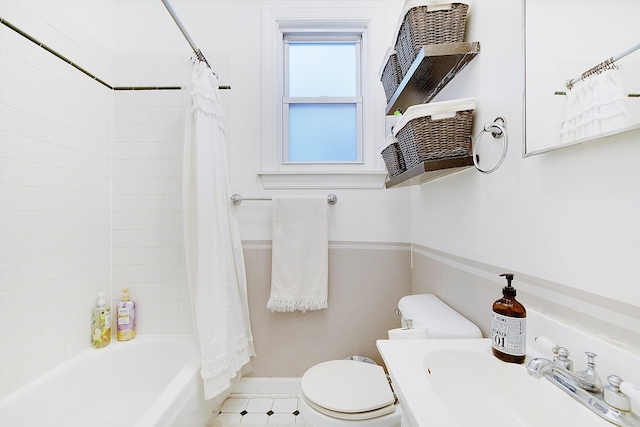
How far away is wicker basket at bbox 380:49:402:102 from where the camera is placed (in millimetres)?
1204

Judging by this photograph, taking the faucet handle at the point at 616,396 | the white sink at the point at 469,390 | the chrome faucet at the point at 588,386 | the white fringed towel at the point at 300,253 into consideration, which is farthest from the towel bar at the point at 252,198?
the faucet handle at the point at 616,396

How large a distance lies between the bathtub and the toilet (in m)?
0.50

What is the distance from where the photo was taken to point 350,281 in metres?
1.62

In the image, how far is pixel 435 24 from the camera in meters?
0.93

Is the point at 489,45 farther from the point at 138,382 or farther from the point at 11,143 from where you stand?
the point at 138,382

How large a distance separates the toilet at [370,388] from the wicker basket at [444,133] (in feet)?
1.85

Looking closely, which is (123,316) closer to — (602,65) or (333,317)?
(333,317)

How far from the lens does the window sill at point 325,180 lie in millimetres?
1616

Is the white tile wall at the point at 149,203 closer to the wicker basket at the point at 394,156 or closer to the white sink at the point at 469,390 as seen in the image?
the wicker basket at the point at 394,156

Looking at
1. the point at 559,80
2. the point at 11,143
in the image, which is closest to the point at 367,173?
the point at 559,80

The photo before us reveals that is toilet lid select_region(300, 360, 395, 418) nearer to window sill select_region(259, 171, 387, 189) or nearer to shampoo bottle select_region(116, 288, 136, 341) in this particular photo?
window sill select_region(259, 171, 387, 189)

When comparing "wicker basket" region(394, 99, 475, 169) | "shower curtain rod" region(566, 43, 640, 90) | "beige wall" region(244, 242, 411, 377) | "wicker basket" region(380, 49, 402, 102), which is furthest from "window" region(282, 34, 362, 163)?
"shower curtain rod" region(566, 43, 640, 90)

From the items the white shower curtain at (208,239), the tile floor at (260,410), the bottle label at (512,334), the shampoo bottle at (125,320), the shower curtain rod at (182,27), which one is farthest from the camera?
the shampoo bottle at (125,320)

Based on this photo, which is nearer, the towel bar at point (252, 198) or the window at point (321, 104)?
the towel bar at point (252, 198)
